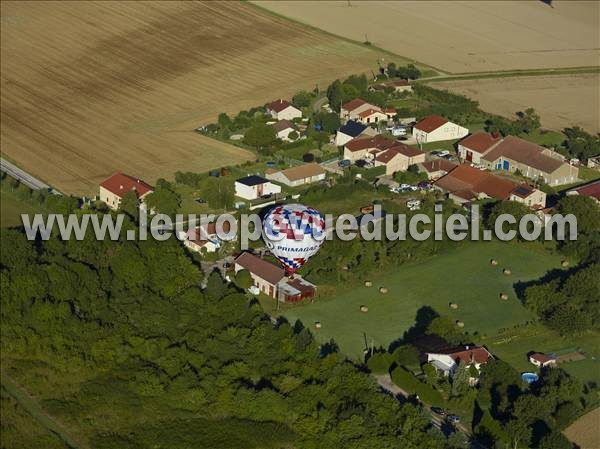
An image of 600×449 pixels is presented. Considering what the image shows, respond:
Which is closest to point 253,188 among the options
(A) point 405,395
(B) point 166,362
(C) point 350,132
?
(C) point 350,132

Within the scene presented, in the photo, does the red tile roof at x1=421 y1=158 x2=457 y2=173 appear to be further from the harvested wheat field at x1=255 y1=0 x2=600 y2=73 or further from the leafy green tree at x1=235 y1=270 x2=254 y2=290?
the harvested wheat field at x1=255 y1=0 x2=600 y2=73

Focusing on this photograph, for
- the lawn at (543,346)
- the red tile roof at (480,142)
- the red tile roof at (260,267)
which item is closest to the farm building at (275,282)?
the red tile roof at (260,267)

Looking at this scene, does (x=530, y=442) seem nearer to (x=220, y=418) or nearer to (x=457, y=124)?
(x=220, y=418)

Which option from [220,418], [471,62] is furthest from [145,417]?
[471,62]

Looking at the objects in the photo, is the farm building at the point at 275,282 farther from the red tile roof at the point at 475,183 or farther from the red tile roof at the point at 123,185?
the red tile roof at the point at 475,183

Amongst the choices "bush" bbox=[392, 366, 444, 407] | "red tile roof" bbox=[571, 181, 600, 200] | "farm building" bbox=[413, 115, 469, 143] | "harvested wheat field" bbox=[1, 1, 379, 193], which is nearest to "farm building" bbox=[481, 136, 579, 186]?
"red tile roof" bbox=[571, 181, 600, 200]

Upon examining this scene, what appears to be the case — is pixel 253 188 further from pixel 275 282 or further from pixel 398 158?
pixel 275 282
